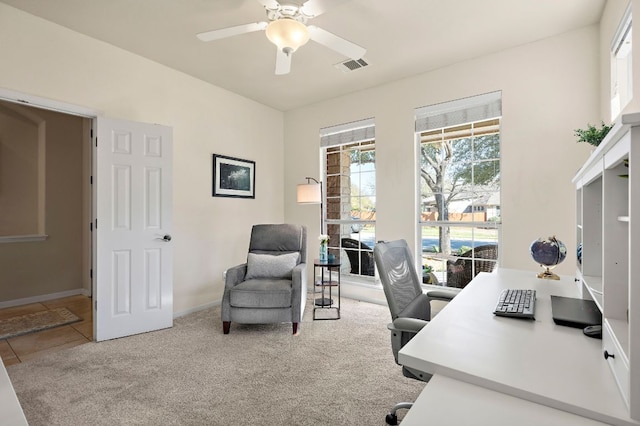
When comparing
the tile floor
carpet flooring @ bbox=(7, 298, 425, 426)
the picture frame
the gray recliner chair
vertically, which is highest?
the picture frame

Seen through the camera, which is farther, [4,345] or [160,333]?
[160,333]

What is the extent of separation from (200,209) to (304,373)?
7.89ft

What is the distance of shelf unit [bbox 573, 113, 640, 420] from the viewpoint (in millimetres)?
690

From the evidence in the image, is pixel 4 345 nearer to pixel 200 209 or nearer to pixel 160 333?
pixel 160 333

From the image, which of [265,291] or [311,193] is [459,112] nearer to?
[311,193]

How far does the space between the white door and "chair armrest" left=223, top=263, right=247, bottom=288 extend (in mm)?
700

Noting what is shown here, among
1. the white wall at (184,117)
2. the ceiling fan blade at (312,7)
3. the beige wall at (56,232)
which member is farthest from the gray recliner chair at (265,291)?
the beige wall at (56,232)

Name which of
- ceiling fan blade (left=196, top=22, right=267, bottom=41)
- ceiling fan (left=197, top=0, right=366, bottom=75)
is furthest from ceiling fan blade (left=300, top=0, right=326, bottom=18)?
ceiling fan blade (left=196, top=22, right=267, bottom=41)

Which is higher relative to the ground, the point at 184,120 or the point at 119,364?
the point at 184,120

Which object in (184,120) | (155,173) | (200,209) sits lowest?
(200,209)

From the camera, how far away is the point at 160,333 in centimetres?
304

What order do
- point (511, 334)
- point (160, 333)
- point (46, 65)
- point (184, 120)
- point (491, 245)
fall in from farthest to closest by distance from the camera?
point (184, 120) < point (491, 245) < point (160, 333) < point (46, 65) < point (511, 334)

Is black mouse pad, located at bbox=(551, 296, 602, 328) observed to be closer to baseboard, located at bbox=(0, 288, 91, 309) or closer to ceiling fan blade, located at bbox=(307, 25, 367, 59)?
ceiling fan blade, located at bbox=(307, 25, 367, 59)

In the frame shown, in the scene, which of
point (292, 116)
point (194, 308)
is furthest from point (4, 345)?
point (292, 116)
